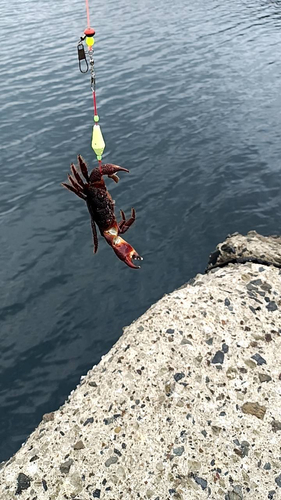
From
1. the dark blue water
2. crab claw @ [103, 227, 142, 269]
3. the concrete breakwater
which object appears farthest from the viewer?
the dark blue water

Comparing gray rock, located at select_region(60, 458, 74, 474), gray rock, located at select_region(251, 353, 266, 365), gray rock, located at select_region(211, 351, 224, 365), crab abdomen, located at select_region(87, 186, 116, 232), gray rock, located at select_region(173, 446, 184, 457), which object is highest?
crab abdomen, located at select_region(87, 186, 116, 232)

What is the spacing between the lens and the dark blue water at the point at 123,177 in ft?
35.5

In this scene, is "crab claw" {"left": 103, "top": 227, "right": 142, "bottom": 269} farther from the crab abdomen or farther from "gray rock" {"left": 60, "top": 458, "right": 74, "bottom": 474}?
"gray rock" {"left": 60, "top": 458, "right": 74, "bottom": 474}

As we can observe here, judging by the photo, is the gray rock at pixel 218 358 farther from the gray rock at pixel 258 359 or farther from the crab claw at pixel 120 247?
the crab claw at pixel 120 247

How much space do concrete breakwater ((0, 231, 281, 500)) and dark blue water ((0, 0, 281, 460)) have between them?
3659 millimetres

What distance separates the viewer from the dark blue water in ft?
35.5

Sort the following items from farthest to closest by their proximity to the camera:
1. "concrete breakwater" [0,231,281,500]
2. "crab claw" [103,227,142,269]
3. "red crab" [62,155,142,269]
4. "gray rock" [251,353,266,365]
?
"gray rock" [251,353,266,365]
"crab claw" [103,227,142,269]
"red crab" [62,155,142,269]
"concrete breakwater" [0,231,281,500]

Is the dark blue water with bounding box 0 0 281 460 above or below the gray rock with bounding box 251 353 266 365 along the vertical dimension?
below

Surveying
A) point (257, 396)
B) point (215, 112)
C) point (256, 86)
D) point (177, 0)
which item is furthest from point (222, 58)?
point (257, 396)

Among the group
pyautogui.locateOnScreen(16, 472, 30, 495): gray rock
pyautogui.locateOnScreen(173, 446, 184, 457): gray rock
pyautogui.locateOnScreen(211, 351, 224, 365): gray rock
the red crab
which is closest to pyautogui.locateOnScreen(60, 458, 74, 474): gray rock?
pyautogui.locateOnScreen(16, 472, 30, 495): gray rock

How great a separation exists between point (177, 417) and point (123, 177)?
41.9 ft

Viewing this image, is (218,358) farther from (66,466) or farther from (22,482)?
(22,482)

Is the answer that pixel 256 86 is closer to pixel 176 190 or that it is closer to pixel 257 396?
pixel 176 190

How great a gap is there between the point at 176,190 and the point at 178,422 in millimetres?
11640
